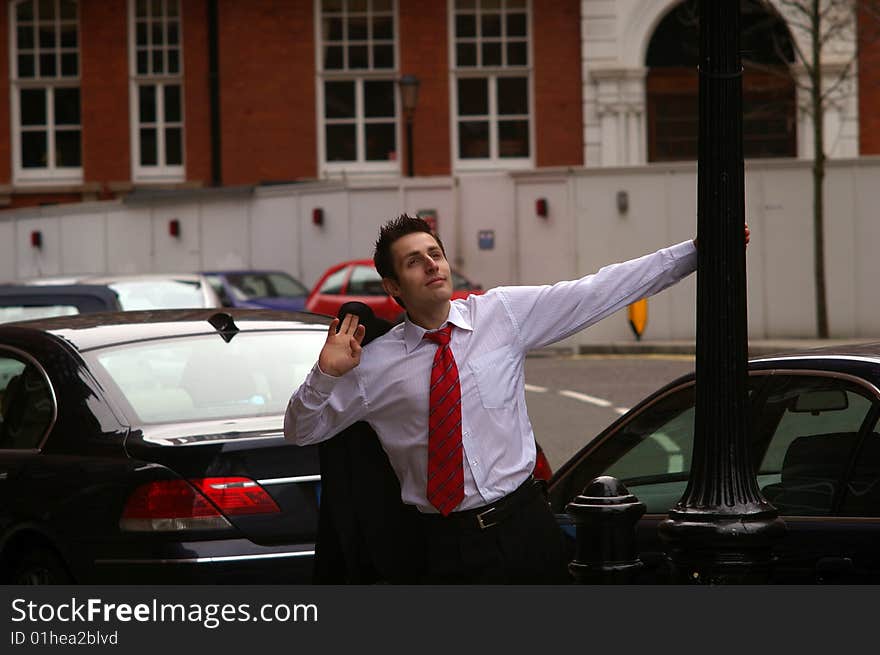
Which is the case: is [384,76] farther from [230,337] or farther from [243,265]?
[230,337]

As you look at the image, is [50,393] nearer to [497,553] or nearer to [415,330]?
[415,330]

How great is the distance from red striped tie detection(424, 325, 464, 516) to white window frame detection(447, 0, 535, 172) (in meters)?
30.5

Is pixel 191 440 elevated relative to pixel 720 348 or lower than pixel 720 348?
lower

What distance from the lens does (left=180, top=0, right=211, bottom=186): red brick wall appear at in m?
34.8

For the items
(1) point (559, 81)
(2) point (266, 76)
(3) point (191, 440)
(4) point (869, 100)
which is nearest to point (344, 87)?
(2) point (266, 76)

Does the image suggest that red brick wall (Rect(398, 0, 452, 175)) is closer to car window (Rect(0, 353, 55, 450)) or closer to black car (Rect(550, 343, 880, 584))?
car window (Rect(0, 353, 55, 450))

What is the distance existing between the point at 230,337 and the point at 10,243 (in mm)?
27242

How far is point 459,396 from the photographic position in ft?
13.9

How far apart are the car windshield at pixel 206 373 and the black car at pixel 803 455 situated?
5.63 ft

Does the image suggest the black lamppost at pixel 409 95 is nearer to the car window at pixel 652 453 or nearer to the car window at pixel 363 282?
the car window at pixel 363 282

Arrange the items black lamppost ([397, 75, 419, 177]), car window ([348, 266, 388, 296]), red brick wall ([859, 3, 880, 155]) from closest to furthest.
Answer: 1. car window ([348, 266, 388, 296])
2. black lamppost ([397, 75, 419, 177])
3. red brick wall ([859, 3, 880, 155])

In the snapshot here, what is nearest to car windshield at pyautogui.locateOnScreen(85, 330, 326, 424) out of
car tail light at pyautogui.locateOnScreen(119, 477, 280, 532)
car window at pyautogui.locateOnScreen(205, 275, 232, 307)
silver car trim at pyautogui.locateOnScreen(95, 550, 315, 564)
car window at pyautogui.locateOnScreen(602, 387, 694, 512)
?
car tail light at pyautogui.locateOnScreen(119, 477, 280, 532)

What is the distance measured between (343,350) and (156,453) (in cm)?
207
